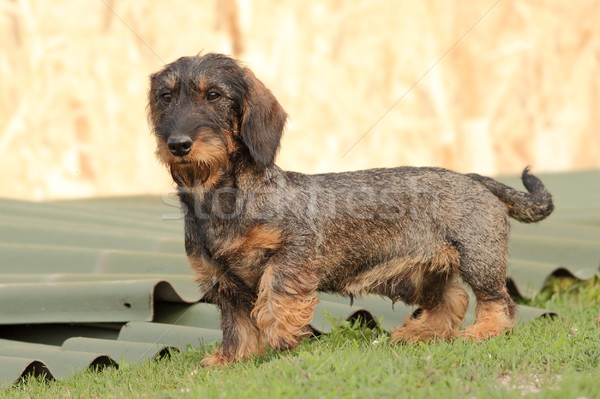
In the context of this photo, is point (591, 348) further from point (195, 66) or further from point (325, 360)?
point (195, 66)

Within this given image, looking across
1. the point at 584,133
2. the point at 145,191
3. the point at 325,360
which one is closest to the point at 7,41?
the point at 145,191

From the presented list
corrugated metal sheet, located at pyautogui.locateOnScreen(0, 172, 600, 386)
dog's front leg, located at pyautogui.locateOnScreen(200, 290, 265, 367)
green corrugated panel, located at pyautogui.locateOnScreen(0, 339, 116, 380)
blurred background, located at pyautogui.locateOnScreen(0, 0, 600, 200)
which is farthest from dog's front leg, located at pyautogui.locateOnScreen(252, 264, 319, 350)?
blurred background, located at pyautogui.locateOnScreen(0, 0, 600, 200)

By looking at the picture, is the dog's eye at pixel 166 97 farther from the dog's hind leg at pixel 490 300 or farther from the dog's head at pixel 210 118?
the dog's hind leg at pixel 490 300

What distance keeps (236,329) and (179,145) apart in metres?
1.31

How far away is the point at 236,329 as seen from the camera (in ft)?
18.2

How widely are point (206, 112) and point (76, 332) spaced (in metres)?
2.55

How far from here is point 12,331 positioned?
6.84 metres

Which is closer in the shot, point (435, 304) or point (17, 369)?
point (17, 369)

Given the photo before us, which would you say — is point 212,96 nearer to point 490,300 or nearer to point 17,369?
point 17,369

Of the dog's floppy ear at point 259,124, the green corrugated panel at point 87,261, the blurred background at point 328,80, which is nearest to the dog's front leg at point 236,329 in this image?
the dog's floppy ear at point 259,124

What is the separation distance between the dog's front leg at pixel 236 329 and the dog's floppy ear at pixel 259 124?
0.93 meters

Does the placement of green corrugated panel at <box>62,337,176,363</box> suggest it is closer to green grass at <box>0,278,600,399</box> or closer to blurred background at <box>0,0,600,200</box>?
green grass at <box>0,278,600,399</box>

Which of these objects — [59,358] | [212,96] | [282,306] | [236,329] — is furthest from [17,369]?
[212,96]

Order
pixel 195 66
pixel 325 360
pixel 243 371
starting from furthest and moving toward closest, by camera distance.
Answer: pixel 195 66
pixel 243 371
pixel 325 360
